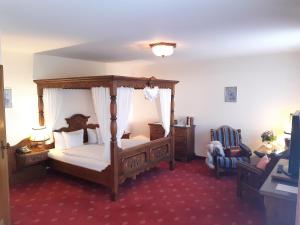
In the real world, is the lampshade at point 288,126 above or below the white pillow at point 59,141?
above

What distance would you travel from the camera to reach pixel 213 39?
3.66m

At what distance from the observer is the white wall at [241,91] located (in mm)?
5070

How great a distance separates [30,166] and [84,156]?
1.27m

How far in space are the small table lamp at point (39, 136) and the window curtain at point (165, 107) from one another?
2.47 m

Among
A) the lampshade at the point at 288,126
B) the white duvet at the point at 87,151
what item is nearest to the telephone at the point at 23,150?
the white duvet at the point at 87,151

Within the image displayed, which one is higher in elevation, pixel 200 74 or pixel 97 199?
pixel 200 74

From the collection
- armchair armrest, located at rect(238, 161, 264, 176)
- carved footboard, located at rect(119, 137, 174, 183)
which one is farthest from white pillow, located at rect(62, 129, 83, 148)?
armchair armrest, located at rect(238, 161, 264, 176)

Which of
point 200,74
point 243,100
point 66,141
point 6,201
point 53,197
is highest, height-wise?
point 200,74

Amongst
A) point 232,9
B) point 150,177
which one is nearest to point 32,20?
point 232,9

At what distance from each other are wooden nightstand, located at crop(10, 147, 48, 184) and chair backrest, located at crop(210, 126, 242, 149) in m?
3.67

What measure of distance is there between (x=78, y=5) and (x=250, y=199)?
359 cm

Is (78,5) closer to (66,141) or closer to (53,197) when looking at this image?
(53,197)

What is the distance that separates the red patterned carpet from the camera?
3.35 m

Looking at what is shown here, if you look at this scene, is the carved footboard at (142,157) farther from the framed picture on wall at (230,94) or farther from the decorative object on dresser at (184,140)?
the framed picture on wall at (230,94)
